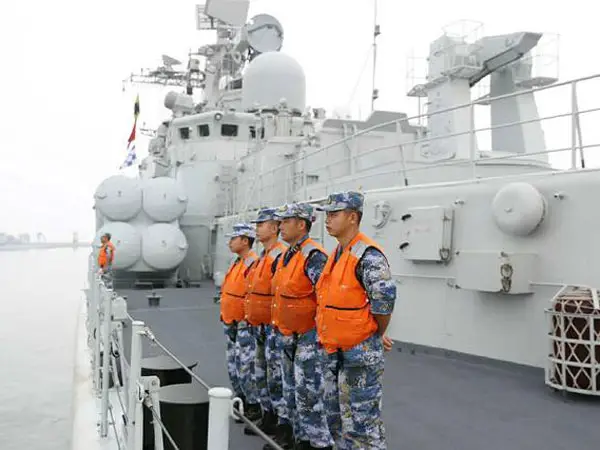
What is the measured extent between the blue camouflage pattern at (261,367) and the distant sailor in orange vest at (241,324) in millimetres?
66

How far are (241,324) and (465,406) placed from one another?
1750 mm

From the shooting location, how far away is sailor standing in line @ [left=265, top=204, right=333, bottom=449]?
116 inches

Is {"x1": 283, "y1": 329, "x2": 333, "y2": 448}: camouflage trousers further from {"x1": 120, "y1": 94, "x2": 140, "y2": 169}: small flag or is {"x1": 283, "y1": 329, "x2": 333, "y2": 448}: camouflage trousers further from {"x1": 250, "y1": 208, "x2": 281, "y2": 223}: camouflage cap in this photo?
{"x1": 120, "y1": 94, "x2": 140, "y2": 169}: small flag

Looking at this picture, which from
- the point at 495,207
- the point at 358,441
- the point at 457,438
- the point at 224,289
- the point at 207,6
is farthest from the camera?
the point at 207,6

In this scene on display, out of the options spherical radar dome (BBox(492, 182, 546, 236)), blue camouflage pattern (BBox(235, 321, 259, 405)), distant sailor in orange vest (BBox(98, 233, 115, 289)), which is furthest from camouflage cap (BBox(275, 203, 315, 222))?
distant sailor in orange vest (BBox(98, 233, 115, 289))

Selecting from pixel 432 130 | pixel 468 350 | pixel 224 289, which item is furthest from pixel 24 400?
pixel 432 130

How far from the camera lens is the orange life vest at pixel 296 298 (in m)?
3.05

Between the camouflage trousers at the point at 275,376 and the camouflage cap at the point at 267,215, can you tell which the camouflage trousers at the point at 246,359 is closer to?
the camouflage trousers at the point at 275,376

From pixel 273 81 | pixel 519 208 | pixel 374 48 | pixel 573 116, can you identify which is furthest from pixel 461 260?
pixel 273 81

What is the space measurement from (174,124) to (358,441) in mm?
14480

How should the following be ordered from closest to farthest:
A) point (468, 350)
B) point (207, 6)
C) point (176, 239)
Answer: point (468, 350) → point (176, 239) → point (207, 6)

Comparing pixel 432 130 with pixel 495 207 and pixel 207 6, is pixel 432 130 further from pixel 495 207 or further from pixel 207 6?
pixel 207 6

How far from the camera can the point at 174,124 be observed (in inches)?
634

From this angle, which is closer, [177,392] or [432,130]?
[177,392]
